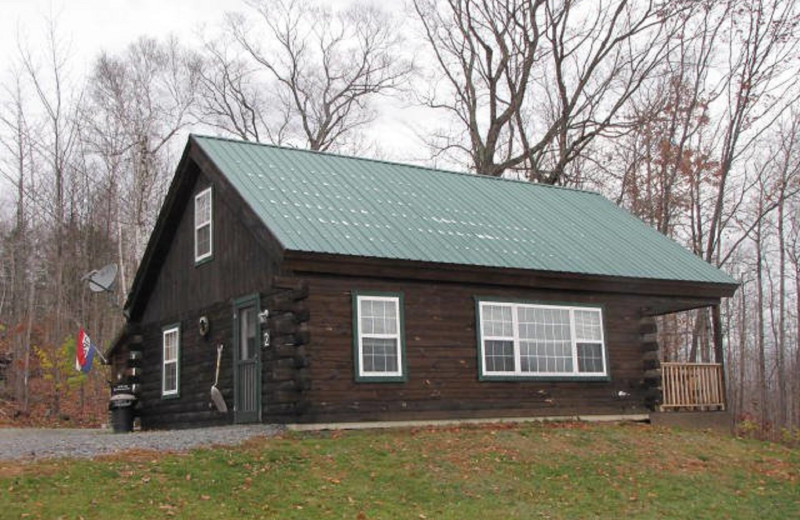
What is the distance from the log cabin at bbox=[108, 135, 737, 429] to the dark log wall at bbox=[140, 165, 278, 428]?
49 mm

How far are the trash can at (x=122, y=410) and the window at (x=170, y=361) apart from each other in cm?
103

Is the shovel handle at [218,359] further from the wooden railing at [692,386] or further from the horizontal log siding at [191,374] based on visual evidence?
the wooden railing at [692,386]

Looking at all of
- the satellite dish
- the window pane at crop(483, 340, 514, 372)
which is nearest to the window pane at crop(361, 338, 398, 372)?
the window pane at crop(483, 340, 514, 372)

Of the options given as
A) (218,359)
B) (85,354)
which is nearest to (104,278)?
(85,354)

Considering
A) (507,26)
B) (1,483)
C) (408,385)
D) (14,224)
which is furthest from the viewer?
(14,224)

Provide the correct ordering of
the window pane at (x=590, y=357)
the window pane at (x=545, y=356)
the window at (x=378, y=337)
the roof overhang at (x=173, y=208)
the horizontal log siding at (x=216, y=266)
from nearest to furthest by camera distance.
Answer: the window at (x=378, y=337) → the horizontal log siding at (x=216, y=266) → the roof overhang at (x=173, y=208) → the window pane at (x=545, y=356) → the window pane at (x=590, y=357)

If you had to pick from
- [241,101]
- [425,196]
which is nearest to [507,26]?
[241,101]

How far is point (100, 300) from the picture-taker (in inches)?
1657

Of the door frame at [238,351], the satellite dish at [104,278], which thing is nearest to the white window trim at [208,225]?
the door frame at [238,351]

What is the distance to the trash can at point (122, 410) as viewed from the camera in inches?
846

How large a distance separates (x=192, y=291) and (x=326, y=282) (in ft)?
16.0

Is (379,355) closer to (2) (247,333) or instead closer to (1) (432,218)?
(2) (247,333)

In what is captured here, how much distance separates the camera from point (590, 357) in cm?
2006

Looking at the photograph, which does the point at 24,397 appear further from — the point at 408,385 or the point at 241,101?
the point at 408,385
